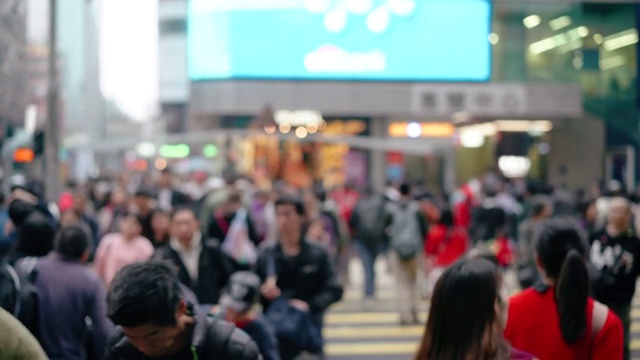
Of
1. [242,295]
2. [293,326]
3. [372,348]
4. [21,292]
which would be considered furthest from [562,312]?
[372,348]

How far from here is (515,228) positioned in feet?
63.6

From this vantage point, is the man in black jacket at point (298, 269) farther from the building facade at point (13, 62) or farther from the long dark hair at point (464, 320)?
the building facade at point (13, 62)

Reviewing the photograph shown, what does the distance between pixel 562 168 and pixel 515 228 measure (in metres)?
18.8

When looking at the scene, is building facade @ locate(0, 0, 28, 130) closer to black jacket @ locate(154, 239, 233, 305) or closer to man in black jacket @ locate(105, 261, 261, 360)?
black jacket @ locate(154, 239, 233, 305)

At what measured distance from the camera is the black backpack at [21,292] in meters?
5.86

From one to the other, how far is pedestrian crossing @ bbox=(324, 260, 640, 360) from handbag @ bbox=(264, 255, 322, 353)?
354 centimetres

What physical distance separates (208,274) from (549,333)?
4.18m

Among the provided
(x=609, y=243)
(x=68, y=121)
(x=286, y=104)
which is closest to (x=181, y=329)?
(x=609, y=243)

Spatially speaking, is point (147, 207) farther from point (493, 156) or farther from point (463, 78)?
point (493, 156)

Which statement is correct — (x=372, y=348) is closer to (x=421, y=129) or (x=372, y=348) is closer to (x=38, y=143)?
(x=38, y=143)

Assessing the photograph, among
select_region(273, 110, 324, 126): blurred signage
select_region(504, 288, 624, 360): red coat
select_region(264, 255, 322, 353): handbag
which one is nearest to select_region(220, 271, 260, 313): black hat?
select_region(264, 255, 322, 353): handbag

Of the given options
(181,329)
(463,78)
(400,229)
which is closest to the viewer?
(181,329)

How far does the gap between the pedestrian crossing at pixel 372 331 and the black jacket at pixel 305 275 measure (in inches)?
126

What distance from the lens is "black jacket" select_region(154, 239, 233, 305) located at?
8.30 m
